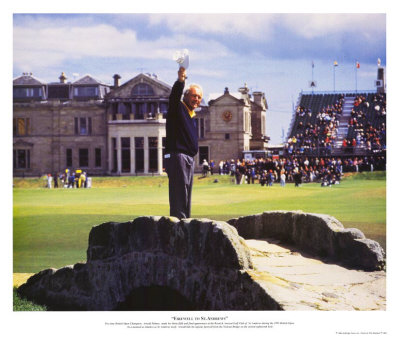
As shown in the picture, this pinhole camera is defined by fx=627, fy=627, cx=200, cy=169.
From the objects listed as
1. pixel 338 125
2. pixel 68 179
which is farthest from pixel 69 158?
pixel 338 125

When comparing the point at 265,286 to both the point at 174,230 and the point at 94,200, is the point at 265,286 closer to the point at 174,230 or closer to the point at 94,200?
the point at 174,230

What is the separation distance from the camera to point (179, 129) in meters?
→ 7.46

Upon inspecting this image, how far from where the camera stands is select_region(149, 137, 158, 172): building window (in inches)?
405

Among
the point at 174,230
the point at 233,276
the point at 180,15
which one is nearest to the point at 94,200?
the point at 180,15

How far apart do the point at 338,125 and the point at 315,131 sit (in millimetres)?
447

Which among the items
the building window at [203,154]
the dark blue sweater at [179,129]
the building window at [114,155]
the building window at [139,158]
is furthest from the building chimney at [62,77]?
the dark blue sweater at [179,129]

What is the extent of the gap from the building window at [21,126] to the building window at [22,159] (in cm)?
31

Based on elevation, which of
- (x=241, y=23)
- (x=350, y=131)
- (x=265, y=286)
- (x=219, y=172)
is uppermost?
(x=241, y=23)

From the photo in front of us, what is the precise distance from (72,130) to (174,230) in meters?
6.87

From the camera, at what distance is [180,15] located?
9.04m

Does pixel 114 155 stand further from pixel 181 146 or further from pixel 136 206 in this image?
pixel 181 146

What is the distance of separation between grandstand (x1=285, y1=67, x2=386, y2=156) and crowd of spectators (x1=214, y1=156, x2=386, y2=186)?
17 cm

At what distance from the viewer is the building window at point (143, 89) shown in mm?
10400

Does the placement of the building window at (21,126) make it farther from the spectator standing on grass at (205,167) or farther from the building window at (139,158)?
the spectator standing on grass at (205,167)
